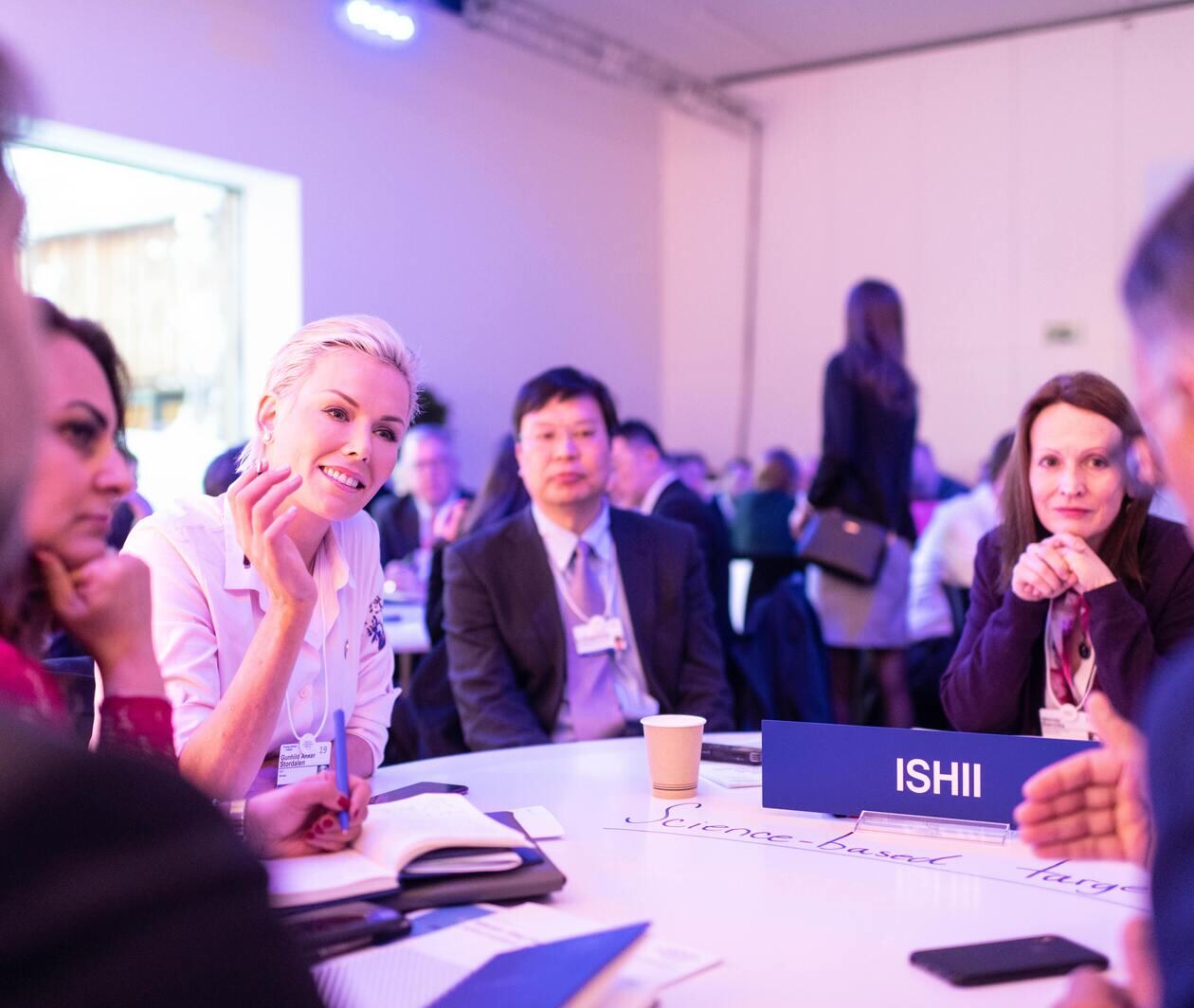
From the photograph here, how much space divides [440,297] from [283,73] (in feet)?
5.40

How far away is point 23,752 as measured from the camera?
20.6 inches

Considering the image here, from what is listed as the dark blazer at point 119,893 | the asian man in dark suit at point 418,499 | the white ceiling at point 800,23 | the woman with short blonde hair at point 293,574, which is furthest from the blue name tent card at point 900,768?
the white ceiling at point 800,23

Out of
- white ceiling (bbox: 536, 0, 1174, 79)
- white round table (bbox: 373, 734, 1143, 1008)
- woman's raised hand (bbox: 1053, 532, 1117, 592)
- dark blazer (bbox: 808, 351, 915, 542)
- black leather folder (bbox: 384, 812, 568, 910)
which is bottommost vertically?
white round table (bbox: 373, 734, 1143, 1008)

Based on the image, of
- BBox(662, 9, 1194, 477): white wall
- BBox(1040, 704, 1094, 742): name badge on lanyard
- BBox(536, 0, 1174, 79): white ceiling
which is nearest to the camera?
BBox(1040, 704, 1094, 742): name badge on lanyard

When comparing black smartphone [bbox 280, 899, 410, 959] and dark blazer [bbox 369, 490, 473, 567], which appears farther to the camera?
dark blazer [bbox 369, 490, 473, 567]

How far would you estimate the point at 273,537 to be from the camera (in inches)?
67.4

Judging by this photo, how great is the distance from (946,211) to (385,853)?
8196mm

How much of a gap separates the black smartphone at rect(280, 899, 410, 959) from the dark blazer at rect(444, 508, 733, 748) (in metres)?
1.46

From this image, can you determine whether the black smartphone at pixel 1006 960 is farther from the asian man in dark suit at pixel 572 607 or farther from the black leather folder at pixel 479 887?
the asian man in dark suit at pixel 572 607

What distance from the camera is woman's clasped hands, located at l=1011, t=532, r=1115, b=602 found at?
224cm

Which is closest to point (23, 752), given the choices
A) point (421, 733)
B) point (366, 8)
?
point (421, 733)

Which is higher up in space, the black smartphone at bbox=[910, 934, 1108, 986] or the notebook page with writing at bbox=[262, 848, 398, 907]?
the notebook page with writing at bbox=[262, 848, 398, 907]

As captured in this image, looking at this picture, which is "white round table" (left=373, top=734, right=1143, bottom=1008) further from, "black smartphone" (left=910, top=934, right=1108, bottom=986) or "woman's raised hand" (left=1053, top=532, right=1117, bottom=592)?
"woman's raised hand" (left=1053, top=532, right=1117, bottom=592)

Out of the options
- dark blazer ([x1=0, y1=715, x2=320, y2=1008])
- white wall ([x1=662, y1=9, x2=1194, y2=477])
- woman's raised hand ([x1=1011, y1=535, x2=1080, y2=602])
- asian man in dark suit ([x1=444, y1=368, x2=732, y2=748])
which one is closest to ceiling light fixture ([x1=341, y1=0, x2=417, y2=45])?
white wall ([x1=662, y1=9, x2=1194, y2=477])
